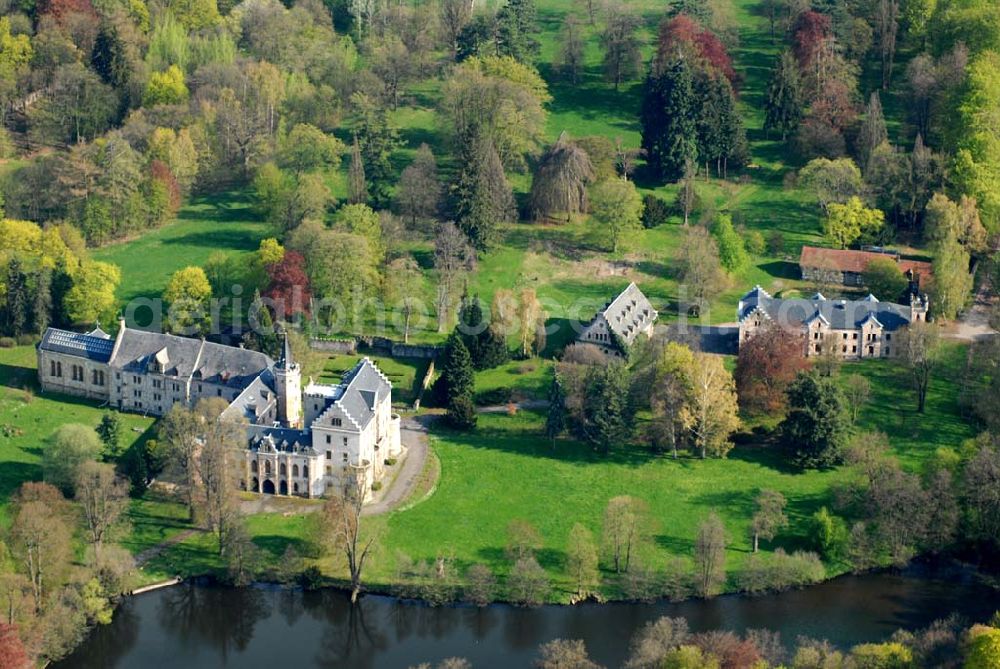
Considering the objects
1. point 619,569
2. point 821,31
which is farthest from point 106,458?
point 821,31

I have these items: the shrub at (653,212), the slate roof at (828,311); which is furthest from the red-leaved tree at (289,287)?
the slate roof at (828,311)

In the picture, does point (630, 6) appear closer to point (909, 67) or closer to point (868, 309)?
point (909, 67)

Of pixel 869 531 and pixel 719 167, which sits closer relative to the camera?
pixel 869 531

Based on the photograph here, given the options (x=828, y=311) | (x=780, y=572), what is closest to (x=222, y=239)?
(x=828, y=311)

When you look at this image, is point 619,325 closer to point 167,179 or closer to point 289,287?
point 289,287

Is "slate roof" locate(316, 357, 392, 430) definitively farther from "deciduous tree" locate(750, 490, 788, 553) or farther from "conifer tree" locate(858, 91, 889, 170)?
"conifer tree" locate(858, 91, 889, 170)
